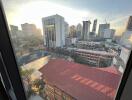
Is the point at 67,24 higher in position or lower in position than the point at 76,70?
higher

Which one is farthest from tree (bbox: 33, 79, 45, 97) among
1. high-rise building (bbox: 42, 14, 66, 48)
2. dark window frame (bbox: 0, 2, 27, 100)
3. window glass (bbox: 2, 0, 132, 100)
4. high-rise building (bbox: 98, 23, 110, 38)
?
high-rise building (bbox: 98, 23, 110, 38)

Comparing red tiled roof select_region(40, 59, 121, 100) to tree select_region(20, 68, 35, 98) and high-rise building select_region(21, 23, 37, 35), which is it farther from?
high-rise building select_region(21, 23, 37, 35)

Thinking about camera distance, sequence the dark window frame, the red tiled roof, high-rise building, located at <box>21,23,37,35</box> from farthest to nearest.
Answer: the red tiled roof, high-rise building, located at <box>21,23,37,35</box>, the dark window frame

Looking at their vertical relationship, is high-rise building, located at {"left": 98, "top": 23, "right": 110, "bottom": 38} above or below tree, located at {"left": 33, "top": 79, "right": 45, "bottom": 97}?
above

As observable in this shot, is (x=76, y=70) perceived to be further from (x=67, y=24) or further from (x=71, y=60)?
(x=67, y=24)

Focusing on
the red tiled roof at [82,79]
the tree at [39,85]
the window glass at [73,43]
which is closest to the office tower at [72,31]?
the window glass at [73,43]

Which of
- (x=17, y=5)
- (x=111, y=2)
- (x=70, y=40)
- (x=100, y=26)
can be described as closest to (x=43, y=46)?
(x=70, y=40)

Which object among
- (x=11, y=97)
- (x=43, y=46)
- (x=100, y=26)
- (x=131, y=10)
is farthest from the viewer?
(x=11, y=97)
